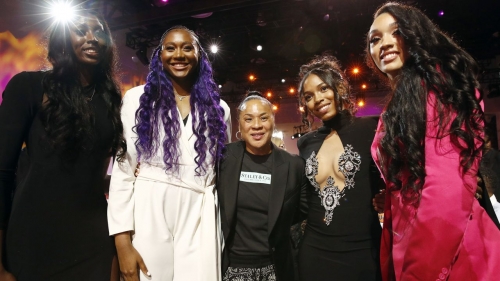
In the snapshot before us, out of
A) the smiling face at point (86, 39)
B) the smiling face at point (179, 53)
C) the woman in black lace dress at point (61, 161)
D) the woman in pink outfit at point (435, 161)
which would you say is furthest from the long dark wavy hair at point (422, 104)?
the smiling face at point (86, 39)

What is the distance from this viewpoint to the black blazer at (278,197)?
201 cm

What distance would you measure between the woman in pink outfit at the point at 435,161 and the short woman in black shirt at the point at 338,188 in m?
0.67

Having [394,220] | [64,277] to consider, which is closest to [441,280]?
[394,220]

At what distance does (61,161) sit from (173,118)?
62 centimetres

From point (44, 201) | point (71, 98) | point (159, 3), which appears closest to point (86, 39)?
point (71, 98)

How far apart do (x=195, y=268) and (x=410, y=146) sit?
4.07 feet

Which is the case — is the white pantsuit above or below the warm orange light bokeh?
below

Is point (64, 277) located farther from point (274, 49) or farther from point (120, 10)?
point (274, 49)

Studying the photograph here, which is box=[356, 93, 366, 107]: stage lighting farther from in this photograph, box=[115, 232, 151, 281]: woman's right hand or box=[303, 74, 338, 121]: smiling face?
box=[115, 232, 151, 281]: woman's right hand

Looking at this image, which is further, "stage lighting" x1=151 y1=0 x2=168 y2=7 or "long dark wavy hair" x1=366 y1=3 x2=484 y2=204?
"stage lighting" x1=151 y1=0 x2=168 y2=7

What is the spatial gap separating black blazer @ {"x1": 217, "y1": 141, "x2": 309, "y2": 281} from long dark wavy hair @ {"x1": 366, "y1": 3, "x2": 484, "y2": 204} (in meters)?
0.84

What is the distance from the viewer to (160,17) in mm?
7012

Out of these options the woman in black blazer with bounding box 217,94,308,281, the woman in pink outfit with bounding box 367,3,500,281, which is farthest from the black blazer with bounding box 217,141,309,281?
the woman in pink outfit with bounding box 367,3,500,281

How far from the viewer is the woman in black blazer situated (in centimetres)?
200
